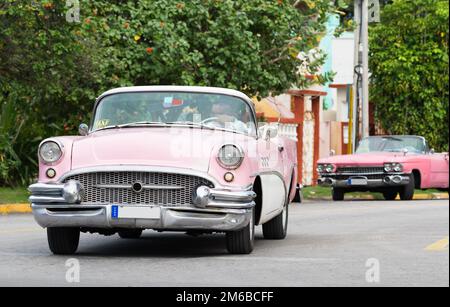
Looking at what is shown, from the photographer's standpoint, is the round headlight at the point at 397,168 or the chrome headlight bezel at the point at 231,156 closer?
the chrome headlight bezel at the point at 231,156

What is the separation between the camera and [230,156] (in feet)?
39.5

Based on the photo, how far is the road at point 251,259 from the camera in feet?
33.7

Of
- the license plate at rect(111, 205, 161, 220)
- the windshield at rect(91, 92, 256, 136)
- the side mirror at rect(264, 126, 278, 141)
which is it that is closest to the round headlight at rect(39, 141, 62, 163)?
the license plate at rect(111, 205, 161, 220)

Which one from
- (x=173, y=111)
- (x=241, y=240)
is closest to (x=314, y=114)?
(x=173, y=111)

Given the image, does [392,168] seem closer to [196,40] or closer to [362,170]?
[362,170]

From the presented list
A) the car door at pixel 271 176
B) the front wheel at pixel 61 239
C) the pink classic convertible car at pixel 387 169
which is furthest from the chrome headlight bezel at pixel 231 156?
the pink classic convertible car at pixel 387 169

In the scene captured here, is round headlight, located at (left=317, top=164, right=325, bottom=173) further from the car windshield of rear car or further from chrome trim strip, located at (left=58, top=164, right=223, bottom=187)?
chrome trim strip, located at (left=58, top=164, right=223, bottom=187)

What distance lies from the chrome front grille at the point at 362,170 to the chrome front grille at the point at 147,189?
644 inches

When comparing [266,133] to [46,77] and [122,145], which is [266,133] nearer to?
[122,145]

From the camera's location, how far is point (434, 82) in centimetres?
4391

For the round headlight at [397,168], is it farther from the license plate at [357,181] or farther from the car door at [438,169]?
the car door at [438,169]

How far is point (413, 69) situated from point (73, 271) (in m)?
34.6
